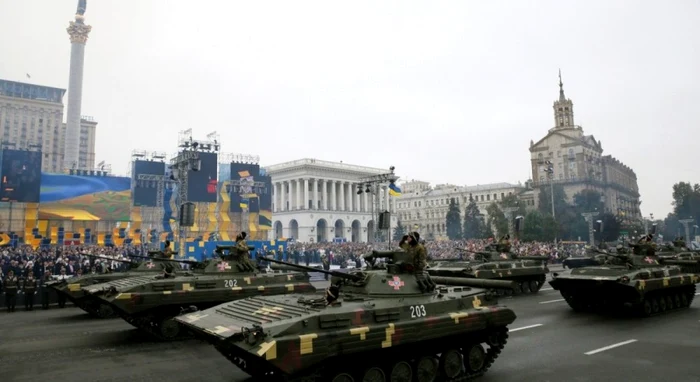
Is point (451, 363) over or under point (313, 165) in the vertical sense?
under

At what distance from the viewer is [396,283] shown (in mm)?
8469

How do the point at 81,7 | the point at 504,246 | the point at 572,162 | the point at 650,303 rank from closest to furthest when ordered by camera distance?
the point at 650,303 → the point at 504,246 → the point at 572,162 → the point at 81,7

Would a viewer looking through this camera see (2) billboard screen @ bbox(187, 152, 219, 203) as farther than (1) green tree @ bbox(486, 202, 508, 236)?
No

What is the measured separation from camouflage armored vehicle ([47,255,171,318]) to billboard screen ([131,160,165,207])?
31.4m

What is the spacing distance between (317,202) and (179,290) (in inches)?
2795

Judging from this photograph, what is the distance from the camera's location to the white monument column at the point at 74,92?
265 feet

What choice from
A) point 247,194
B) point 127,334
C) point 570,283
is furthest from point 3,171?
point 570,283

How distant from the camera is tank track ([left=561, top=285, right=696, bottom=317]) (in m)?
15.1

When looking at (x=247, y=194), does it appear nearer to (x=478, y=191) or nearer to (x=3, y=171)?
(x=3, y=171)

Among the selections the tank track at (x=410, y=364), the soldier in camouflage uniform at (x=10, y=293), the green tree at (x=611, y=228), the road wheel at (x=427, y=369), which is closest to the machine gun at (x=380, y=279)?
the tank track at (x=410, y=364)

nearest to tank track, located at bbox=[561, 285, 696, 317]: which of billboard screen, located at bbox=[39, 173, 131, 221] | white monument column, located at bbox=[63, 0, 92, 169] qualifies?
billboard screen, located at bbox=[39, 173, 131, 221]

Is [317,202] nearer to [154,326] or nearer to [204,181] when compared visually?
[204,181]

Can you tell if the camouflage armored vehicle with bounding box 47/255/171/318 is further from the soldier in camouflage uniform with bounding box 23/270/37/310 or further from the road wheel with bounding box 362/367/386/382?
the road wheel with bounding box 362/367/386/382

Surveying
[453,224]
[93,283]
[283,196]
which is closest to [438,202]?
[453,224]
